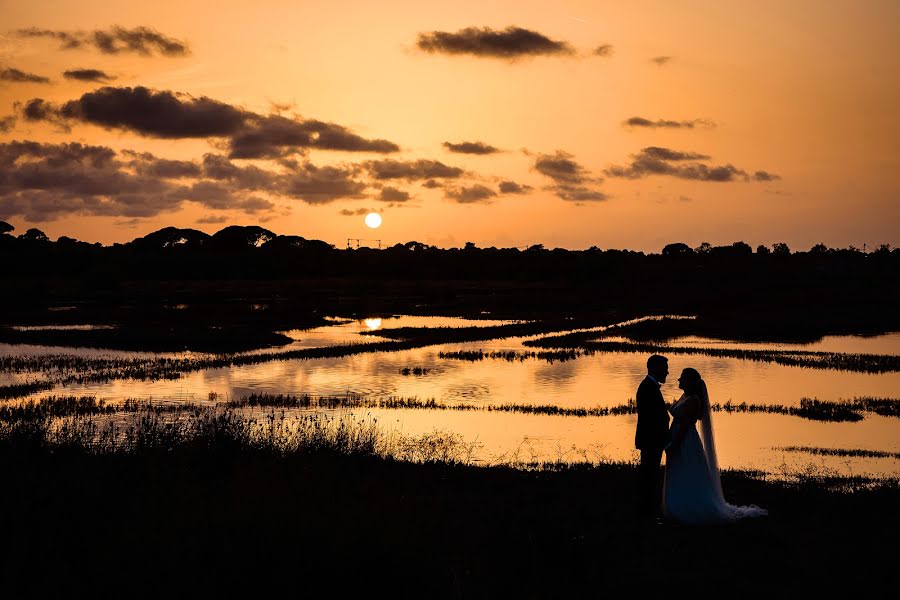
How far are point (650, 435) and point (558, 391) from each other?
21.7 meters

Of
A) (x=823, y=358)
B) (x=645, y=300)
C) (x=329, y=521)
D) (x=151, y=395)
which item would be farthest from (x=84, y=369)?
(x=645, y=300)

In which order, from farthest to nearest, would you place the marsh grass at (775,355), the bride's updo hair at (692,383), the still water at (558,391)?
the marsh grass at (775,355) → the still water at (558,391) → the bride's updo hair at (692,383)

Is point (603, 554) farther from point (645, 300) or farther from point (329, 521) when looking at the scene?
point (645, 300)

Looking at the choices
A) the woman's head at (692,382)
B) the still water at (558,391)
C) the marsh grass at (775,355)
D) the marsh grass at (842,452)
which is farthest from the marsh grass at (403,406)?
the woman's head at (692,382)

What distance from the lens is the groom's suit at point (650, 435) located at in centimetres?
1211

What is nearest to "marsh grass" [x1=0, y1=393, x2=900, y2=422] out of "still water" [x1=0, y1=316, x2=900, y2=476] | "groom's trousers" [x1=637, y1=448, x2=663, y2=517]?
"still water" [x1=0, y1=316, x2=900, y2=476]

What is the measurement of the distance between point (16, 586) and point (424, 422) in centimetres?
1835

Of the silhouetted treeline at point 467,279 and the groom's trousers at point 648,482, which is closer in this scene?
the groom's trousers at point 648,482

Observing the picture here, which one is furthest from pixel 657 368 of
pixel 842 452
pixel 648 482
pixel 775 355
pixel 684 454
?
pixel 775 355

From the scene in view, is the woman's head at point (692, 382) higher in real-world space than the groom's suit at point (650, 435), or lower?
higher

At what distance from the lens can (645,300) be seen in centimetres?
9856

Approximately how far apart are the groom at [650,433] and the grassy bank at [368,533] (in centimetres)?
43

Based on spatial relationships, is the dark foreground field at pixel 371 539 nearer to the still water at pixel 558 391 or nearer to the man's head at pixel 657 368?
the man's head at pixel 657 368

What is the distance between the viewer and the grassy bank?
9.02 m
